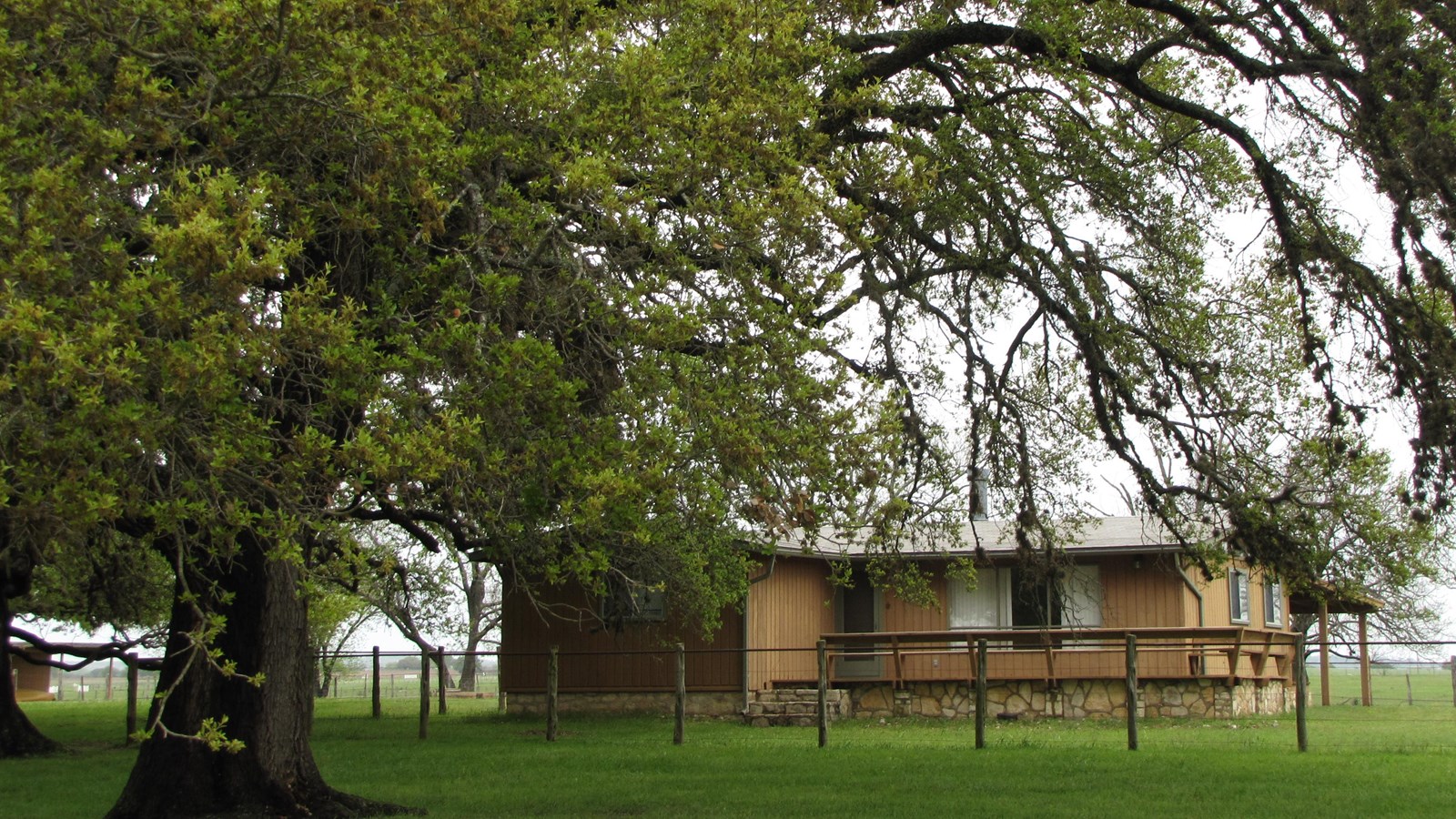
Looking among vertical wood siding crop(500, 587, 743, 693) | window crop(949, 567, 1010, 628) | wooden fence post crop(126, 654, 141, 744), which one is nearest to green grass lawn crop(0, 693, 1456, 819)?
wooden fence post crop(126, 654, 141, 744)

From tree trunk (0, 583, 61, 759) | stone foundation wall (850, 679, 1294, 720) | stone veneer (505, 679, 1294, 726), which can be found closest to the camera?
tree trunk (0, 583, 61, 759)

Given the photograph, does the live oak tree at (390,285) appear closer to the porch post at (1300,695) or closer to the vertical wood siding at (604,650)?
the porch post at (1300,695)

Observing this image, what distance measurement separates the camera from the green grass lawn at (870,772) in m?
12.6

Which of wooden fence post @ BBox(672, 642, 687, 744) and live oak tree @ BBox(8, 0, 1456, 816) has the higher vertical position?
live oak tree @ BBox(8, 0, 1456, 816)

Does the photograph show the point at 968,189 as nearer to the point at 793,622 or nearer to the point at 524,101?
the point at 524,101

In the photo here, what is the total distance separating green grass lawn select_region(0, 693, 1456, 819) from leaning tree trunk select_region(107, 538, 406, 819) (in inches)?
55.4

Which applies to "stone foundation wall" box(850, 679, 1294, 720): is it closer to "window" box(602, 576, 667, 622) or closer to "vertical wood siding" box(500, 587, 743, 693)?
"vertical wood siding" box(500, 587, 743, 693)

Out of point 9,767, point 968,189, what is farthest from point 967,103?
point 9,767

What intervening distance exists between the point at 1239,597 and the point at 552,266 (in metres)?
24.2

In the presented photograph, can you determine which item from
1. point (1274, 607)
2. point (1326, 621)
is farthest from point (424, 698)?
point (1326, 621)

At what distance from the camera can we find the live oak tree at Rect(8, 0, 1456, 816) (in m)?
7.71

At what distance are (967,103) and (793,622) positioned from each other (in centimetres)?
1654

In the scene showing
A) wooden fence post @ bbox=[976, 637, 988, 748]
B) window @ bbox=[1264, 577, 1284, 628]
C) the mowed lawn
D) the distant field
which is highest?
window @ bbox=[1264, 577, 1284, 628]

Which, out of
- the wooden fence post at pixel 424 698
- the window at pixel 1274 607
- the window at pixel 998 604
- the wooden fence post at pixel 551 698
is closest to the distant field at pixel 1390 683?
the window at pixel 1274 607
